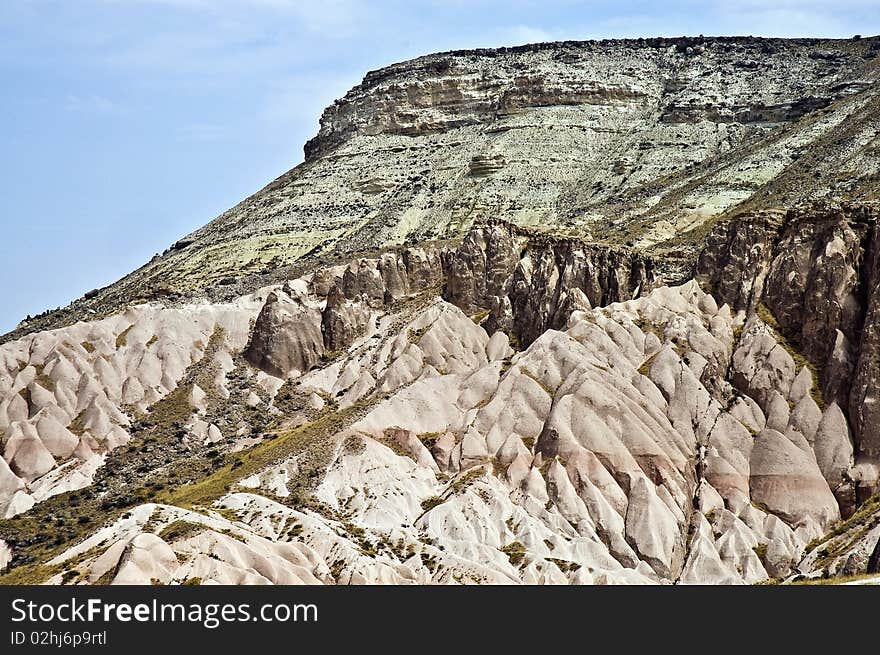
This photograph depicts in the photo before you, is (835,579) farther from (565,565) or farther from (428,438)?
(428,438)

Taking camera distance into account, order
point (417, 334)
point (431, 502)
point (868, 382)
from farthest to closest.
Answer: point (417, 334), point (868, 382), point (431, 502)

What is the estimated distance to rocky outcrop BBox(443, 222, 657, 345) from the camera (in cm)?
16012

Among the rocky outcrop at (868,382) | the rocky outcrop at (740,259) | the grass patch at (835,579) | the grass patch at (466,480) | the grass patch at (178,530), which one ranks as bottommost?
the grass patch at (835,579)

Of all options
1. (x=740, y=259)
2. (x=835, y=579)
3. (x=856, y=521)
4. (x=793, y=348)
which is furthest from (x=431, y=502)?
(x=835, y=579)

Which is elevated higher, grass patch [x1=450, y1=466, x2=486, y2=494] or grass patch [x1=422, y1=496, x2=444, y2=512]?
grass patch [x1=450, y1=466, x2=486, y2=494]

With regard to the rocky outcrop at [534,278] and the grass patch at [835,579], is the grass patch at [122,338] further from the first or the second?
the grass patch at [835,579]

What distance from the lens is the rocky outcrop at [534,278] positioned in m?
160

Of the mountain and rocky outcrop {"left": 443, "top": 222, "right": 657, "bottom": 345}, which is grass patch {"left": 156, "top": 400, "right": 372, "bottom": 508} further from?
rocky outcrop {"left": 443, "top": 222, "right": 657, "bottom": 345}

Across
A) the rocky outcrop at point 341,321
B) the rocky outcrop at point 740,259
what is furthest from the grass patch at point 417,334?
the rocky outcrop at point 740,259

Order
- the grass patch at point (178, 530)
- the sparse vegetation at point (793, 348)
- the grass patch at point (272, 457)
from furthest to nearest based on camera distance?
the sparse vegetation at point (793, 348)
the grass patch at point (272, 457)
the grass patch at point (178, 530)

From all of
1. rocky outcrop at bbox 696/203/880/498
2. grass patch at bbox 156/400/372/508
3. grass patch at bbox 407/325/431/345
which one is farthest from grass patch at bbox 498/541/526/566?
grass patch at bbox 407/325/431/345

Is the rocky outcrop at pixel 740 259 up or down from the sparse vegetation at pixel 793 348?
up

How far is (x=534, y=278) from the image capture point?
165500mm
